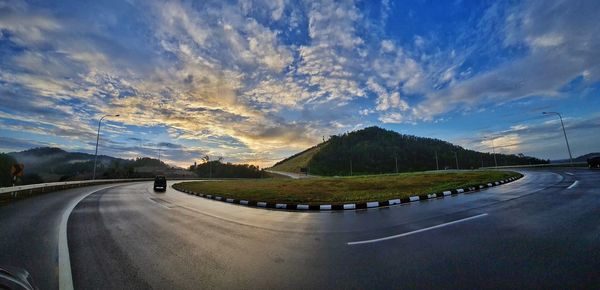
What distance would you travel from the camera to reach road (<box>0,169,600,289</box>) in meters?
3.71

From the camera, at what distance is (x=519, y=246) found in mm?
4891

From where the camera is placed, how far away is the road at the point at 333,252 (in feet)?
12.2

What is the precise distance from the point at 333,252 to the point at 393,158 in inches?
5777

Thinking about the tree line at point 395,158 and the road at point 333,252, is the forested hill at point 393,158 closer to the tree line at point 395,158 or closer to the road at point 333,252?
the tree line at point 395,158

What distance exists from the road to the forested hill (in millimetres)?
124989

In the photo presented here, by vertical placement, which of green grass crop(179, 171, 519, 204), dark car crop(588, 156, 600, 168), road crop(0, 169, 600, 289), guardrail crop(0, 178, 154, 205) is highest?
dark car crop(588, 156, 600, 168)

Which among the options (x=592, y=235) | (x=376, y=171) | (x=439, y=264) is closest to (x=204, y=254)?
(x=439, y=264)

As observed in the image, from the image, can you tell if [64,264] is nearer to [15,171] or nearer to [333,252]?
[333,252]

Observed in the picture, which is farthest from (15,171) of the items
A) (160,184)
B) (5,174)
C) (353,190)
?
(5,174)

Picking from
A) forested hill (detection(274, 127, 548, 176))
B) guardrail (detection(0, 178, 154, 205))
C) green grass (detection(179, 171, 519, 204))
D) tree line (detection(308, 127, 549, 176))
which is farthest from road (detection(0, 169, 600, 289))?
forested hill (detection(274, 127, 548, 176))

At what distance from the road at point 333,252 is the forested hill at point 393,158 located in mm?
124989

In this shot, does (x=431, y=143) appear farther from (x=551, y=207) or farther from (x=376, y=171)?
(x=551, y=207)

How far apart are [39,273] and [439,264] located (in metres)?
6.22

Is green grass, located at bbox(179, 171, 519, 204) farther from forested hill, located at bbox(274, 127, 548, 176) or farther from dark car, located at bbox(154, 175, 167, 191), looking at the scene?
forested hill, located at bbox(274, 127, 548, 176)
